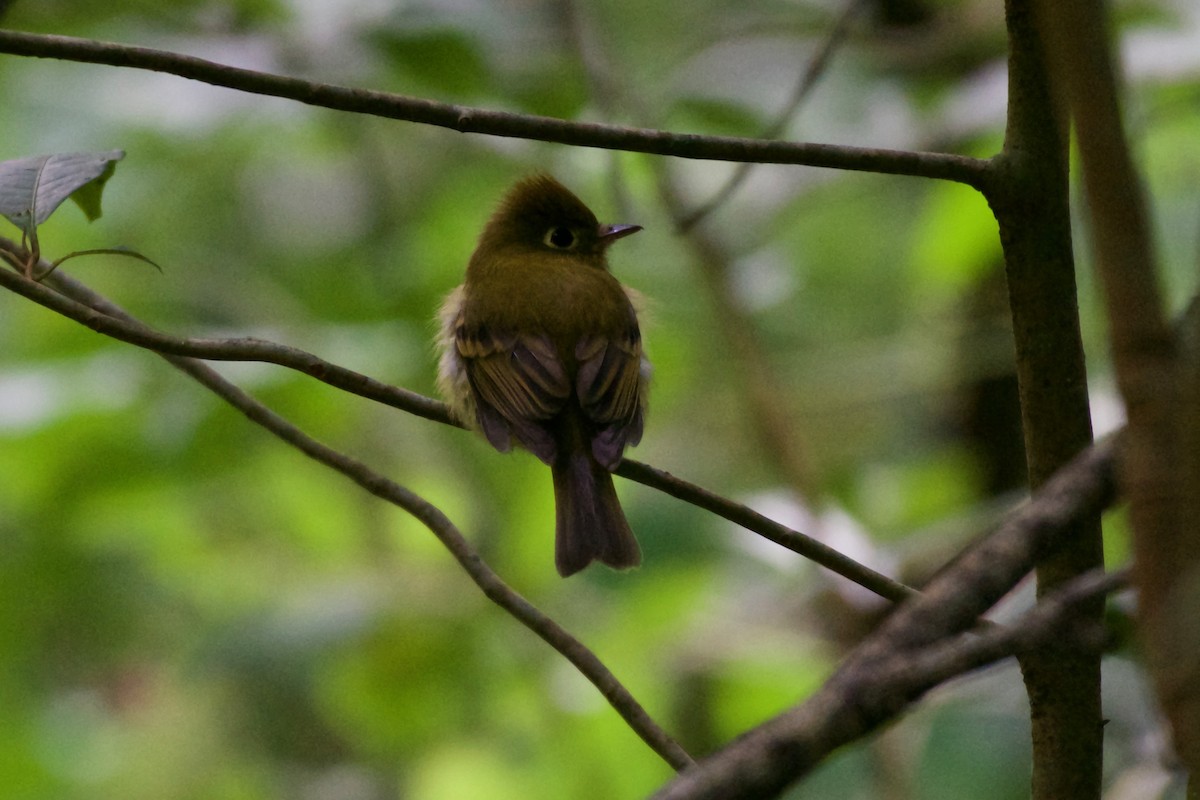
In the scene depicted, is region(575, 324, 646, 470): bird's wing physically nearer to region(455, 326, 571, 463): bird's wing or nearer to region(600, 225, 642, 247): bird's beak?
region(455, 326, 571, 463): bird's wing

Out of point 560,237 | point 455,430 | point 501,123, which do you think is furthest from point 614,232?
point 501,123

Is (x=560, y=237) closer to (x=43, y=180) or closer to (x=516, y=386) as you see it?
(x=516, y=386)

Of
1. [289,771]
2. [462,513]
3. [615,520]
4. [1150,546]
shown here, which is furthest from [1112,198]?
[289,771]

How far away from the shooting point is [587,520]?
307 cm

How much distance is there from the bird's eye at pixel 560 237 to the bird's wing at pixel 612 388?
2.34 feet

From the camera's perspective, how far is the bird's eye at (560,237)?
434 centimetres

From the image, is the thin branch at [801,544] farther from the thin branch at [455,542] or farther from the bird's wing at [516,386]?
the bird's wing at [516,386]

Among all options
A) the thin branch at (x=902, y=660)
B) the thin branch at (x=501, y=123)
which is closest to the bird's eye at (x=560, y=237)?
the thin branch at (x=501, y=123)

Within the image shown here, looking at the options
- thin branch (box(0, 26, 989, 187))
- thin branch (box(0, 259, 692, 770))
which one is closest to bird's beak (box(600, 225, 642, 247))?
thin branch (box(0, 259, 692, 770))

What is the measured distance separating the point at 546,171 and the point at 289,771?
9.29 feet

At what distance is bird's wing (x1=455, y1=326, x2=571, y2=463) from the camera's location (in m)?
3.37

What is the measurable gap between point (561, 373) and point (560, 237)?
977 mm

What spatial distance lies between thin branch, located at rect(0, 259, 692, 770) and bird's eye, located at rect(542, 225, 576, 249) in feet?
6.81

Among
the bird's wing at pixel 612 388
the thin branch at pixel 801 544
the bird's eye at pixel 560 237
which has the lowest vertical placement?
the thin branch at pixel 801 544
